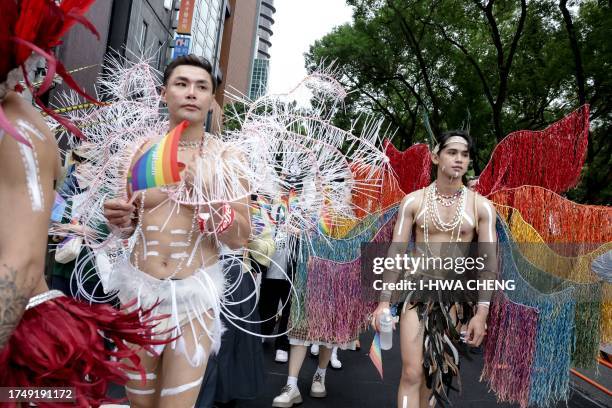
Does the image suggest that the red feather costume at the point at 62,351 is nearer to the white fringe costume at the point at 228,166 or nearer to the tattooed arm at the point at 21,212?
the tattooed arm at the point at 21,212

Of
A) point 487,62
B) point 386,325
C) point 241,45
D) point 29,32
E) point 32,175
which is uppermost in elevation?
point 241,45

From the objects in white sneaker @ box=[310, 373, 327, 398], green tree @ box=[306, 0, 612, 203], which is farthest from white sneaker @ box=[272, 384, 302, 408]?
green tree @ box=[306, 0, 612, 203]

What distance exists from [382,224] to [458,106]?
45.2 feet

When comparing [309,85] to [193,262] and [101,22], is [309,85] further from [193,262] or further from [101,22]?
[101,22]

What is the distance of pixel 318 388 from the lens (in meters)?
4.53

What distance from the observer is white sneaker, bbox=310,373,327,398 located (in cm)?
452

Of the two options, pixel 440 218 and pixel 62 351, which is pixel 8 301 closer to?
pixel 62 351

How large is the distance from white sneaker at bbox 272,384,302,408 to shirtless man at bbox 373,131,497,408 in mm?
1293

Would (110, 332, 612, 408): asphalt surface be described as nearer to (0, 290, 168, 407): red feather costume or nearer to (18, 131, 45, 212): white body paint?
(0, 290, 168, 407): red feather costume

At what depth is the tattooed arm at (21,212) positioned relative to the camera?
116cm

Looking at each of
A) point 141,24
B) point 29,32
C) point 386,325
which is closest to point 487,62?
point 141,24

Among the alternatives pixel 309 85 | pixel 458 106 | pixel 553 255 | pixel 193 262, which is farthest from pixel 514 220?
pixel 458 106

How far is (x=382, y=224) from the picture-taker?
380 centimetres

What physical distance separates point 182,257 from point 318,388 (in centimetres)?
283
